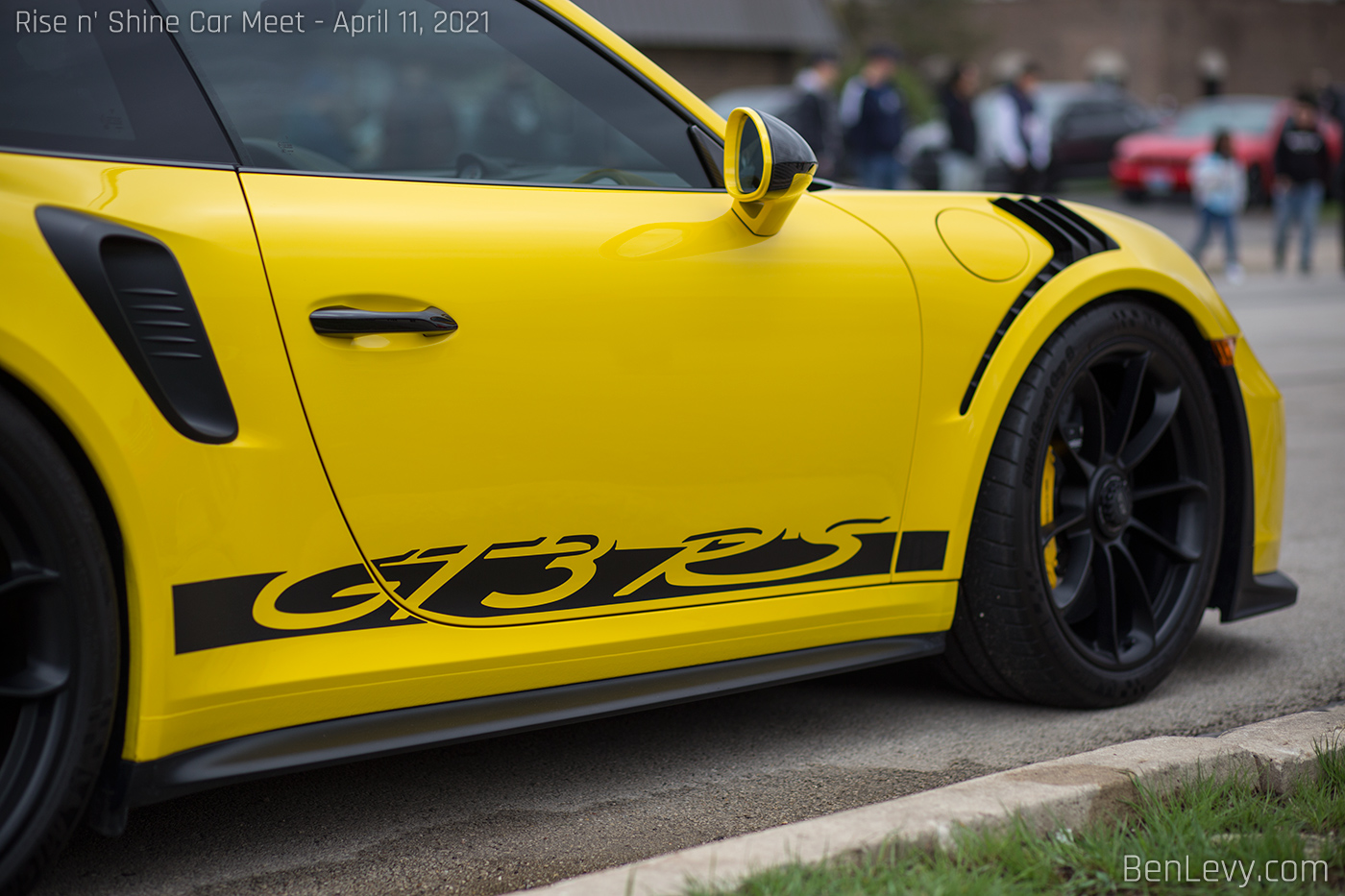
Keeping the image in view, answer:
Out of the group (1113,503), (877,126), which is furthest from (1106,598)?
(877,126)

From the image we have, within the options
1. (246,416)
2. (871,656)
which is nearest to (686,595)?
(871,656)

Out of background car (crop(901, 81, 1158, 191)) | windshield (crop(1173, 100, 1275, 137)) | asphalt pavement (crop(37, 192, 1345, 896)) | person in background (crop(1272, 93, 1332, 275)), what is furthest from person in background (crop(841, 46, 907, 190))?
windshield (crop(1173, 100, 1275, 137))

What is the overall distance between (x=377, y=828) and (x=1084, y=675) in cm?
151

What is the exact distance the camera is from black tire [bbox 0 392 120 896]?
6.11 ft

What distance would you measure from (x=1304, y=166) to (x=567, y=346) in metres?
14.9

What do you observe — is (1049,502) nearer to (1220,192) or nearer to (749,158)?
(749,158)

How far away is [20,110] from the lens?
2.01 m

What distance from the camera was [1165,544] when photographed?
309 centimetres

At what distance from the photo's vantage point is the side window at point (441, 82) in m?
2.25

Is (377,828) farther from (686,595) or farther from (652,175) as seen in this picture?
(652,175)

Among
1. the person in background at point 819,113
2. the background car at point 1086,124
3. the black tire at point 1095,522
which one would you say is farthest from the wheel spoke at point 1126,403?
the background car at point 1086,124

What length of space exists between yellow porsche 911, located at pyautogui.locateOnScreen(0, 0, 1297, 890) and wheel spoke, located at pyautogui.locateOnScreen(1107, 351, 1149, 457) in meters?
0.01

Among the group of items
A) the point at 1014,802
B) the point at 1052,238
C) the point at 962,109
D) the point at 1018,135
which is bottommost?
the point at 1014,802

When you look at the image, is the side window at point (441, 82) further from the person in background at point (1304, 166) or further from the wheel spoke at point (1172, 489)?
the person in background at point (1304, 166)
